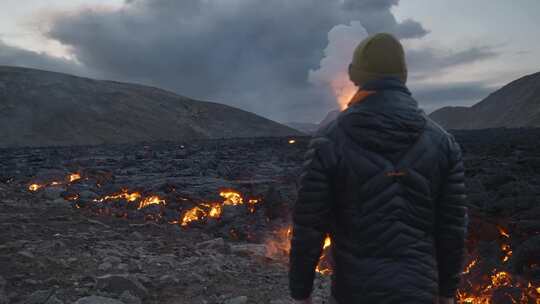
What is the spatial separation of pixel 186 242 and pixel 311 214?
6.71m

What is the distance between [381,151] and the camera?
2502mm

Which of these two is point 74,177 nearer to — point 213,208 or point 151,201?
point 151,201

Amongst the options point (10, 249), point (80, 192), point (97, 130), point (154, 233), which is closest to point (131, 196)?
point (80, 192)

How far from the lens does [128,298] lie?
5.72 m

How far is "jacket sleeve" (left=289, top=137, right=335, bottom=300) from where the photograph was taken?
8.13 feet

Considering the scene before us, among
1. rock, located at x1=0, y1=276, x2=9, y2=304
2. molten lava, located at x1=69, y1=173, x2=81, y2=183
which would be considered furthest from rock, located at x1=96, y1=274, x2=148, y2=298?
molten lava, located at x1=69, y1=173, x2=81, y2=183

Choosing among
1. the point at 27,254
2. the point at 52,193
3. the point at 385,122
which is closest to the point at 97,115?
the point at 52,193

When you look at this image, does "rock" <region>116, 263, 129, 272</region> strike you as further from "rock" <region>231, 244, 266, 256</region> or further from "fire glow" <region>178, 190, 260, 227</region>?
"fire glow" <region>178, 190, 260, 227</region>

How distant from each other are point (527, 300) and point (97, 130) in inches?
2598

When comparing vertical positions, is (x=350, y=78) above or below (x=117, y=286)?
above

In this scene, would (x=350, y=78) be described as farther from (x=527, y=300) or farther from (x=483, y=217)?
(x=483, y=217)

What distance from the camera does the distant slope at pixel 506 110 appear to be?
98.3 metres

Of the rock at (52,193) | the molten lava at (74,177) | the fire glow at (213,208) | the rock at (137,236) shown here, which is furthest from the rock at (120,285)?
the molten lava at (74,177)

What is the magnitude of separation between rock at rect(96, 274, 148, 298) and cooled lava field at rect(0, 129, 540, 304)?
15 millimetres
